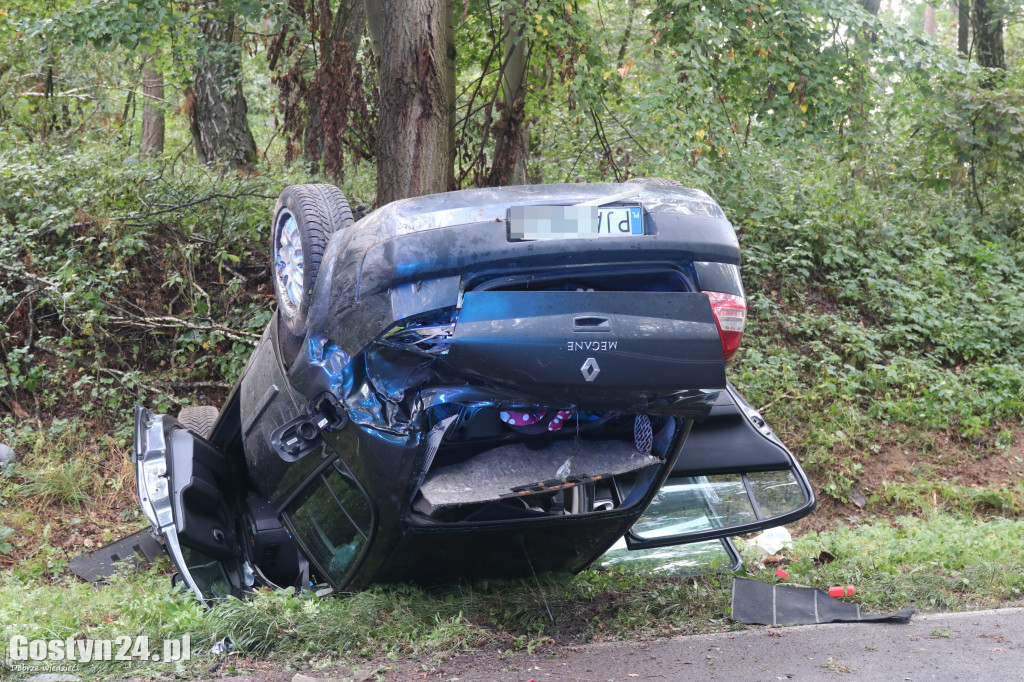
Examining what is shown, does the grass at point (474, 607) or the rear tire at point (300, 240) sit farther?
the grass at point (474, 607)

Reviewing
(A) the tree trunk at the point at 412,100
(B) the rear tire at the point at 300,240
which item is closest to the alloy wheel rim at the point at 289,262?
(B) the rear tire at the point at 300,240

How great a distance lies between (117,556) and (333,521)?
7.33 ft

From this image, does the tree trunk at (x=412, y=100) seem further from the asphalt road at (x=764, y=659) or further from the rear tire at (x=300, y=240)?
the asphalt road at (x=764, y=659)

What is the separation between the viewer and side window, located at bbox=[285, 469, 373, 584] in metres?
3.50

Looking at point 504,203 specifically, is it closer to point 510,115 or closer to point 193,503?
point 193,503

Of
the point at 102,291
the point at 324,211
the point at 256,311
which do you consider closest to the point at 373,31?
the point at 256,311

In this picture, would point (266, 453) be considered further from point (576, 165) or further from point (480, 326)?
point (576, 165)

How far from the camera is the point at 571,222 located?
2.90 metres

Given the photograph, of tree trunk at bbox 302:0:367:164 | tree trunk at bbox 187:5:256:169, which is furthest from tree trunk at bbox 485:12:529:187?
tree trunk at bbox 187:5:256:169

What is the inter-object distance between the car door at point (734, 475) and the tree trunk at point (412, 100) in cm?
337

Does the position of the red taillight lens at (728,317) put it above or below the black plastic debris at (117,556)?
above

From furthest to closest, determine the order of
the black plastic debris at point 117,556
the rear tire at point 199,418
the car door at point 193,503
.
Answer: the rear tire at point 199,418 < the black plastic debris at point 117,556 < the car door at point 193,503

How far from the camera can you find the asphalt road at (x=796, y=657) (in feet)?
10.7

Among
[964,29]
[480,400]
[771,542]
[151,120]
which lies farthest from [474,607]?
[151,120]
